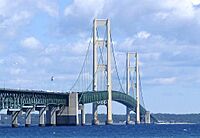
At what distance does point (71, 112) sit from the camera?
151250 millimetres

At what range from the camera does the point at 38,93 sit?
141750 mm

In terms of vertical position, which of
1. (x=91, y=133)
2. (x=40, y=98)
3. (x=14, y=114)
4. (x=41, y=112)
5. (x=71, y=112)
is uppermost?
(x=40, y=98)

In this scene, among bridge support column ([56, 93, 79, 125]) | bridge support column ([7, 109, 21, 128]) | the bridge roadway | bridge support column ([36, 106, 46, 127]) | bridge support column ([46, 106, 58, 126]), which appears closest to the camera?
the bridge roadway

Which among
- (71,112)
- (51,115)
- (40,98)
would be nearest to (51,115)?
(51,115)

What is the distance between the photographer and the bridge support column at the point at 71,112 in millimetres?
149875

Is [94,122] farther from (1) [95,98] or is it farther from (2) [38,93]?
(2) [38,93]

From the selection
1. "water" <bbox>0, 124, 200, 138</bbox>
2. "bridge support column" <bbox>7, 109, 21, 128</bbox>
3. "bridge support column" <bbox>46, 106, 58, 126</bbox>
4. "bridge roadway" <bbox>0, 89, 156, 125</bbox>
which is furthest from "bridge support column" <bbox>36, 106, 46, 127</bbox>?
"water" <bbox>0, 124, 200, 138</bbox>

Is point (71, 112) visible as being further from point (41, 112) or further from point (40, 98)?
point (40, 98)

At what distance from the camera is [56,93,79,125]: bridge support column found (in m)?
150

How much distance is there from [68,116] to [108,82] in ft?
31.9

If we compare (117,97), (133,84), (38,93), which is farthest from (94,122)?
(133,84)

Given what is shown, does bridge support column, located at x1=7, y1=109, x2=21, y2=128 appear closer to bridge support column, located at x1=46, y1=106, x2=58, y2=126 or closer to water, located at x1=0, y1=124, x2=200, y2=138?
bridge support column, located at x1=46, y1=106, x2=58, y2=126

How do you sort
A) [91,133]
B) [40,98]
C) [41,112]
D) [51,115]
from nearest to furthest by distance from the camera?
[91,133], [40,98], [41,112], [51,115]

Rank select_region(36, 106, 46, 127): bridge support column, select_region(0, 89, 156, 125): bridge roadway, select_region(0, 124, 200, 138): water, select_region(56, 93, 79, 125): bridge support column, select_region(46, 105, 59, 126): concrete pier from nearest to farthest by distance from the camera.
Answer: select_region(0, 124, 200, 138): water, select_region(0, 89, 156, 125): bridge roadway, select_region(56, 93, 79, 125): bridge support column, select_region(36, 106, 46, 127): bridge support column, select_region(46, 105, 59, 126): concrete pier
